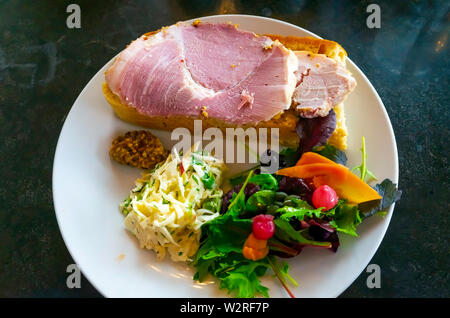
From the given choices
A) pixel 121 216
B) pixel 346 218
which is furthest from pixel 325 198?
pixel 121 216

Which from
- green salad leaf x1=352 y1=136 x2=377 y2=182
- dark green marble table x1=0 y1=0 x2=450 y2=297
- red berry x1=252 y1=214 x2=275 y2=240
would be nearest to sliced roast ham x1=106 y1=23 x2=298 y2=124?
green salad leaf x1=352 y1=136 x2=377 y2=182

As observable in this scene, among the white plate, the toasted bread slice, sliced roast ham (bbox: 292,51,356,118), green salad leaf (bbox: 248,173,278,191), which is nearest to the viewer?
the white plate

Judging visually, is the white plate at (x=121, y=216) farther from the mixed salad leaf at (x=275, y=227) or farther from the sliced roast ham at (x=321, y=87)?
the sliced roast ham at (x=321, y=87)

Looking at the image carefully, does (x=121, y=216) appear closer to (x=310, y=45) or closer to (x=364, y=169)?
(x=364, y=169)

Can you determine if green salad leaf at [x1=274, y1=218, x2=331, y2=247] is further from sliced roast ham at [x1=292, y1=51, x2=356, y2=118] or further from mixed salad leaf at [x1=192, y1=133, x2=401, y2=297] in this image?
sliced roast ham at [x1=292, y1=51, x2=356, y2=118]

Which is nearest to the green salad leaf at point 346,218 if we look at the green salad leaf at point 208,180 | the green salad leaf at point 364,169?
the green salad leaf at point 364,169
